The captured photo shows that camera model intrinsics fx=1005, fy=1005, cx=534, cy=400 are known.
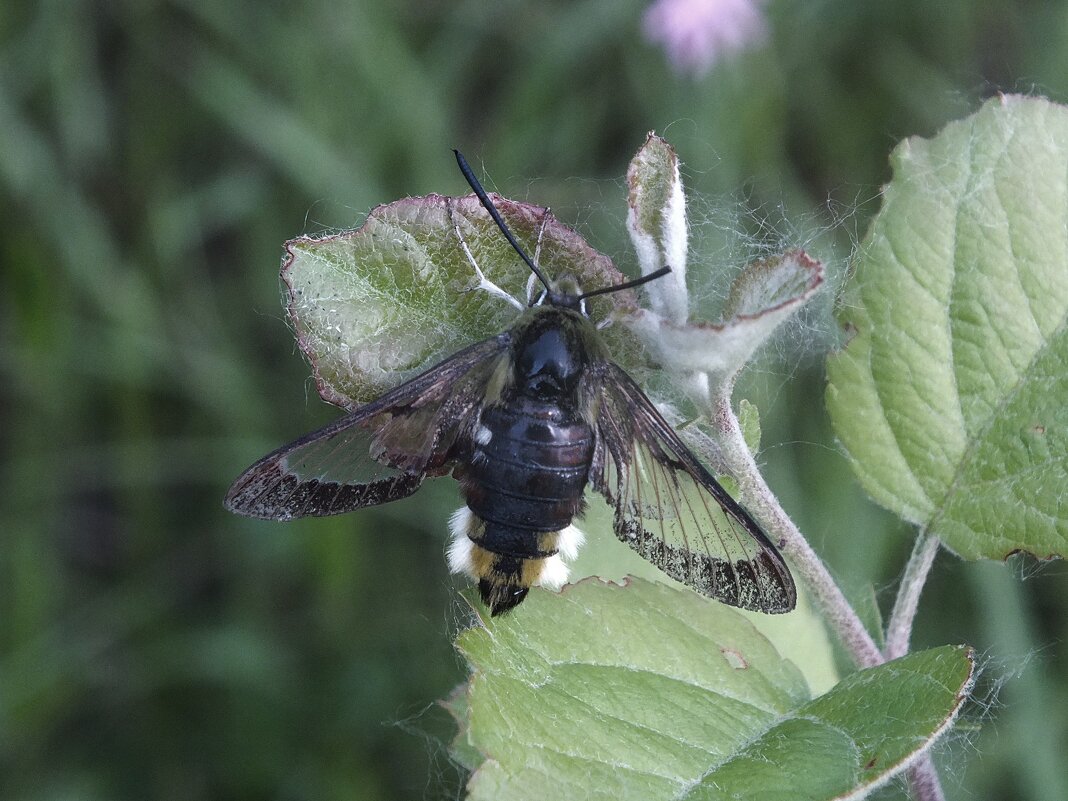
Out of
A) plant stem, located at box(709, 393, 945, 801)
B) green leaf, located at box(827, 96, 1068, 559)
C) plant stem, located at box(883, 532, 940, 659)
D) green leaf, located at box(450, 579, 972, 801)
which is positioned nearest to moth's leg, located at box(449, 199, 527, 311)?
plant stem, located at box(709, 393, 945, 801)

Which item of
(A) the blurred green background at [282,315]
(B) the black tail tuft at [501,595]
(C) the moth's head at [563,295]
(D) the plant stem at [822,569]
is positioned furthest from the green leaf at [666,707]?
(A) the blurred green background at [282,315]

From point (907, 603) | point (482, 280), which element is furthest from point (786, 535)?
point (482, 280)

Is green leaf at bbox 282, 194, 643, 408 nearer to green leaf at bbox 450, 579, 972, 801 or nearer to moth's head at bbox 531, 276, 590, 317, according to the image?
moth's head at bbox 531, 276, 590, 317

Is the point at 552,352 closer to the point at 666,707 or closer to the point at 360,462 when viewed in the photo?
the point at 360,462

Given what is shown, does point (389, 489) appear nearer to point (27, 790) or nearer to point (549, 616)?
point (549, 616)

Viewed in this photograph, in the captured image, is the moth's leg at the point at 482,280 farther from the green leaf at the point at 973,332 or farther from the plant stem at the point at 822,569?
the green leaf at the point at 973,332

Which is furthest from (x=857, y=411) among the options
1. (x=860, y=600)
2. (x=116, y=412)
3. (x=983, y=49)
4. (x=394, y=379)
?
(x=983, y=49)
